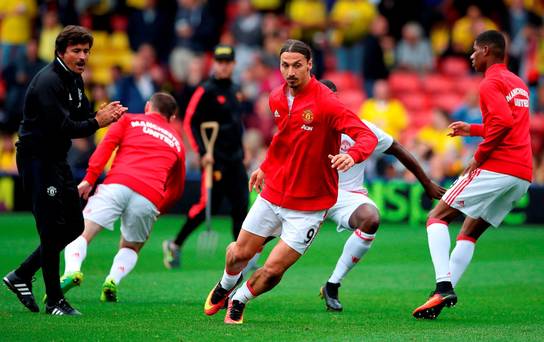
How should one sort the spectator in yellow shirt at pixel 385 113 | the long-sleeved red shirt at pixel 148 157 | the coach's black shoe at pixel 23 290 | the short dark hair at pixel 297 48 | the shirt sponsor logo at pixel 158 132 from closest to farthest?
the short dark hair at pixel 297 48 → the coach's black shoe at pixel 23 290 → the long-sleeved red shirt at pixel 148 157 → the shirt sponsor logo at pixel 158 132 → the spectator in yellow shirt at pixel 385 113

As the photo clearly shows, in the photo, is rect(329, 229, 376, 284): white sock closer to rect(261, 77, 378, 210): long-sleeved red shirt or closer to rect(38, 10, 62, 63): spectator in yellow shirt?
rect(261, 77, 378, 210): long-sleeved red shirt

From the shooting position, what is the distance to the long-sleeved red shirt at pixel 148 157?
11578 millimetres

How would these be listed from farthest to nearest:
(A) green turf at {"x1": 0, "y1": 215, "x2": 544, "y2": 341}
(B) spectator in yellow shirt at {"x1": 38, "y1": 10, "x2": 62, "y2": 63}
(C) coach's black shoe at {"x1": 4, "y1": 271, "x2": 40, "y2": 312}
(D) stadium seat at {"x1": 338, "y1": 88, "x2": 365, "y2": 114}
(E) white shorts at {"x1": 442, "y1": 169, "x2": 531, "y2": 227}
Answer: (B) spectator in yellow shirt at {"x1": 38, "y1": 10, "x2": 62, "y2": 63}, (D) stadium seat at {"x1": 338, "y1": 88, "x2": 365, "y2": 114}, (E) white shorts at {"x1": 442, "y1": 169, "x2": 531, "y2": 227}, (C) coach's black shoe at {"x1": 4, "y1": 271, "x2": 40, "y2": 312}, (A) green turf at {"x1": 0, "y1": 215, "x2": 544, "y2": 341}

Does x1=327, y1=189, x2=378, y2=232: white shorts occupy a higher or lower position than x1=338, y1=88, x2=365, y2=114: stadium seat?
higher

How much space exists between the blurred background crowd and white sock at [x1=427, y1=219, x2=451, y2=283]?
1208cm

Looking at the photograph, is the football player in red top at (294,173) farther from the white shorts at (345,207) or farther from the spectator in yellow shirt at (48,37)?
the spectator in yellow shirt at (48,37)

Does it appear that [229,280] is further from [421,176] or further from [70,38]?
[70,38]

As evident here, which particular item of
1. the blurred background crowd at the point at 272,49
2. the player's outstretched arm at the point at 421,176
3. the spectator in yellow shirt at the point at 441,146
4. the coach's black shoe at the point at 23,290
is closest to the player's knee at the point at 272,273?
the player's outstretched arm at the point at 421,176

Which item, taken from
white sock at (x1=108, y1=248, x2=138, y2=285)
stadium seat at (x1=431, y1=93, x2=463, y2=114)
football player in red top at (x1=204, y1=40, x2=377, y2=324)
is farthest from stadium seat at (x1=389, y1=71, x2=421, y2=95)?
football player in red top at (x1=204, y1=40, x2=377, y2=324)

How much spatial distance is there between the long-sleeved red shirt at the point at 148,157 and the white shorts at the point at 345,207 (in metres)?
1.76

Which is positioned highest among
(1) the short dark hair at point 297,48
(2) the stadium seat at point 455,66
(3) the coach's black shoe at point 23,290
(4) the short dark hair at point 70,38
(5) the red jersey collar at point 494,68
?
(1) the short dark hair at point 297,48

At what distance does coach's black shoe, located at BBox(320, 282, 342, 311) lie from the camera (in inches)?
424

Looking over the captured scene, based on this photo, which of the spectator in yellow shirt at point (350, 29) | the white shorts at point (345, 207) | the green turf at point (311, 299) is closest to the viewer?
the green turf at point (311, 299)

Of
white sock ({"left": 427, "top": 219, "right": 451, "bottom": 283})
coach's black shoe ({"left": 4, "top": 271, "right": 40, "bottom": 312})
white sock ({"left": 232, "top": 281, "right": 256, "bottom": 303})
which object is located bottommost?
coach's black shoe ({"left": 4, "top": 271, "right": 40, "bottom": 312})
